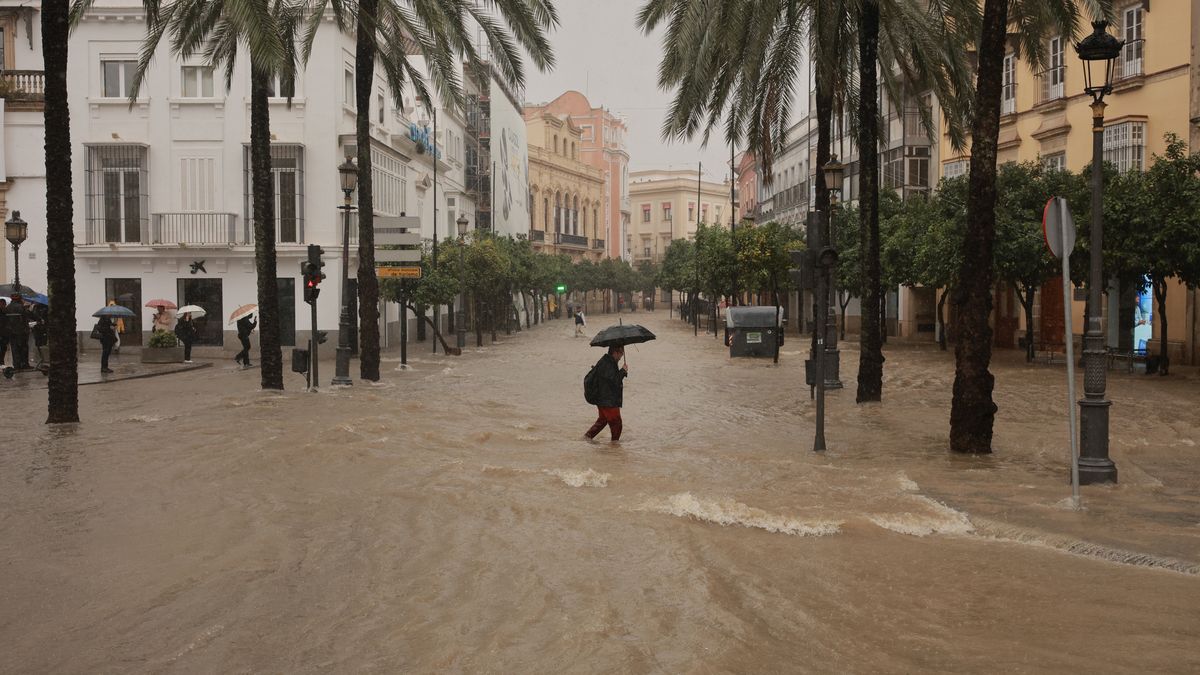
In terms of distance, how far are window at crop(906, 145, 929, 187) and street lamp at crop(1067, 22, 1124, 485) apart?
3416cm

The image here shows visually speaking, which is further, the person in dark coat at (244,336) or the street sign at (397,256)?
the person in dark coat at (244,336)

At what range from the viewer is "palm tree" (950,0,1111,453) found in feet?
39.5

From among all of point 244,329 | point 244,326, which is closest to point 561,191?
point 244,326

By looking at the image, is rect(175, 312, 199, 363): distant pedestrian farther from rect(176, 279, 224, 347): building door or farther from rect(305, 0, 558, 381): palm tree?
rect(305, 0, 558, 381): palm tree

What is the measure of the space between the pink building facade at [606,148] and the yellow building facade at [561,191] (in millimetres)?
2247

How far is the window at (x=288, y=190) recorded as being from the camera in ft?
116

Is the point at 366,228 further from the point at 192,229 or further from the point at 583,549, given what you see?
the point at 583,549

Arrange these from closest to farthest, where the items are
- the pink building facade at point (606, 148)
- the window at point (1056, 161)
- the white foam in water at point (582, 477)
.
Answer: the white foam in water at point (582, 477), the window at point (1056, 161), the pink building facade at point (606, 148)

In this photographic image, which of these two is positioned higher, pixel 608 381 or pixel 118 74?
pixel 118 74

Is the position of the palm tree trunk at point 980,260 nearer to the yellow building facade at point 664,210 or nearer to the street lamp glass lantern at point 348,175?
the street lamp glass lantern at point 348,175

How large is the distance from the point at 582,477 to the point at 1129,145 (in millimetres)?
22572

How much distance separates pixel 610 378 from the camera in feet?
46.2

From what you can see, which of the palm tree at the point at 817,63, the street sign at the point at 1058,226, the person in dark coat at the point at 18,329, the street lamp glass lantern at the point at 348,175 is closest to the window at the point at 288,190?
the person in dark coat at the point at 18,329

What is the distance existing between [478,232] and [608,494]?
40.6 meters
